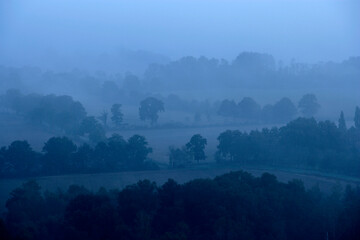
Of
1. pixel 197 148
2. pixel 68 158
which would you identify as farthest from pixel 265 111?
pixel 68 158

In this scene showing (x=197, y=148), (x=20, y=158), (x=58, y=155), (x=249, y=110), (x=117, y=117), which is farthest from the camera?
(x=249, y=110)

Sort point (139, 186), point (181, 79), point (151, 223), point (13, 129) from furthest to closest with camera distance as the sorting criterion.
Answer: point (181, 79)
point (13, 129)
point (139, 186)
point (151, 223)

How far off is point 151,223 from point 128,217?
1.05ft

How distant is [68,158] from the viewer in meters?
10.3

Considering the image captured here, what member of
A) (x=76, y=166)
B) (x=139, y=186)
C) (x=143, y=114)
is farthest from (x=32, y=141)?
(x=139, y=186)

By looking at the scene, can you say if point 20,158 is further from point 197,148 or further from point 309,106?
point 309,106

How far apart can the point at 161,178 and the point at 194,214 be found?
3.77 metres

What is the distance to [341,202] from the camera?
7004 millimetres

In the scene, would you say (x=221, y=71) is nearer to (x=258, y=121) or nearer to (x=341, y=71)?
(x=341, y=71)

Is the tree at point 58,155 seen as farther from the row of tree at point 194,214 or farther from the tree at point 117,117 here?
the tree at point 117,117

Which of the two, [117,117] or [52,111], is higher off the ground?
[52,111]

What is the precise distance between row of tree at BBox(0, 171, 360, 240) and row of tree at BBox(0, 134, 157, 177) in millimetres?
3178

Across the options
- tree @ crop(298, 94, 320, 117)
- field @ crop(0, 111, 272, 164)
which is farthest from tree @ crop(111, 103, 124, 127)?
tree @ crop(298, 94, 320, 117)

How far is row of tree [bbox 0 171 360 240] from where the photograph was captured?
A: 5539 mm
